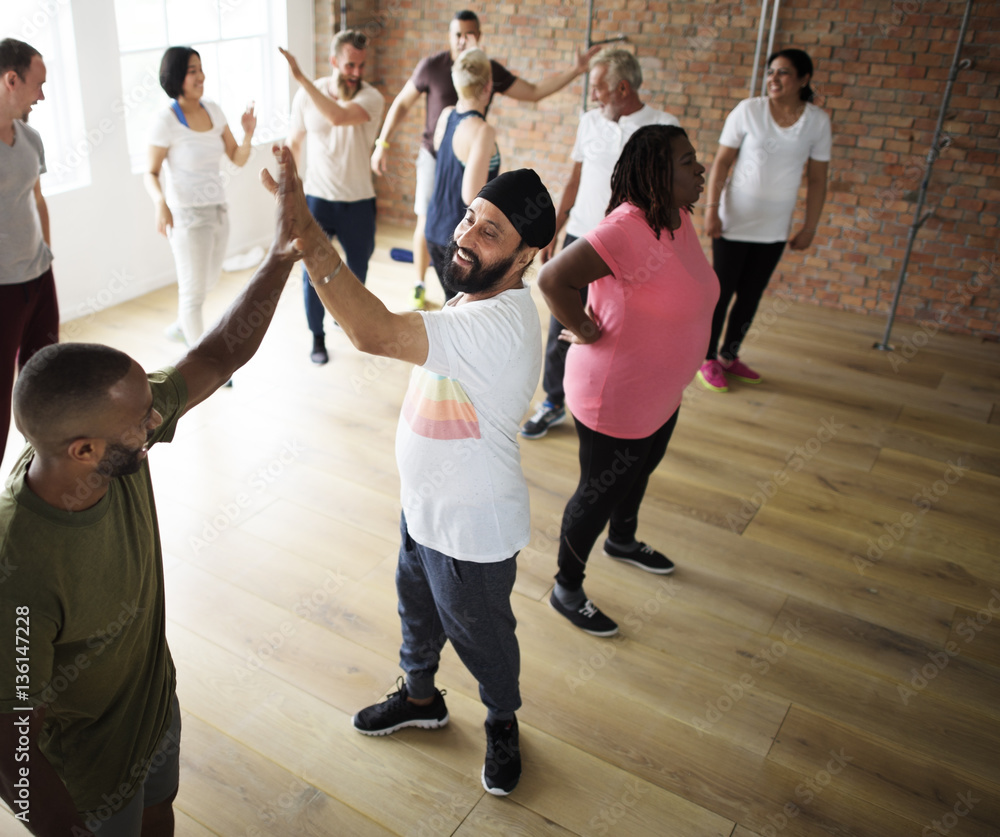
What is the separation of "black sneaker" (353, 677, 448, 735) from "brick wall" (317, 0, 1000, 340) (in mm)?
4155

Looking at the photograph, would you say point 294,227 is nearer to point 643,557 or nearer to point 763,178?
point 643,557

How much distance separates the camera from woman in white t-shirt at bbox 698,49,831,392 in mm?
4148

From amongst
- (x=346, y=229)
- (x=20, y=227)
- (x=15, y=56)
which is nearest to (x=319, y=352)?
(x=346, y=229)

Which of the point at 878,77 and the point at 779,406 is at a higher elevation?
the point at 878,77

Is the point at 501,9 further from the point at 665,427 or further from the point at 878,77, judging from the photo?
the point at 665,427

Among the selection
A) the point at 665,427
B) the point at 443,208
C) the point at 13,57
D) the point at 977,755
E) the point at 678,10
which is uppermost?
the point at 678,10

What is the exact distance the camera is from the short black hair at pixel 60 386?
3.96ft

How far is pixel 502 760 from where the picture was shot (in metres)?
2.18

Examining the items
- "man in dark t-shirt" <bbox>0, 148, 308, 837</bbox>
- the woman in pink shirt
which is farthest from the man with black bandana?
the woman in pink shirt

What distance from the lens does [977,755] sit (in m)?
2.38

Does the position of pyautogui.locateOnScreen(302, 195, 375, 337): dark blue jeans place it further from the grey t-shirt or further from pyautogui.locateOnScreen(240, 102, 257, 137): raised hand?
the grey t-shirt

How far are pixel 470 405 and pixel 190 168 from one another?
8.94ft

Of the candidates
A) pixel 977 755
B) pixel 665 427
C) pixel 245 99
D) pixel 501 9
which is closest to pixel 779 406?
pixel 665 427

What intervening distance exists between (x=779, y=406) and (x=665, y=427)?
1938mm
